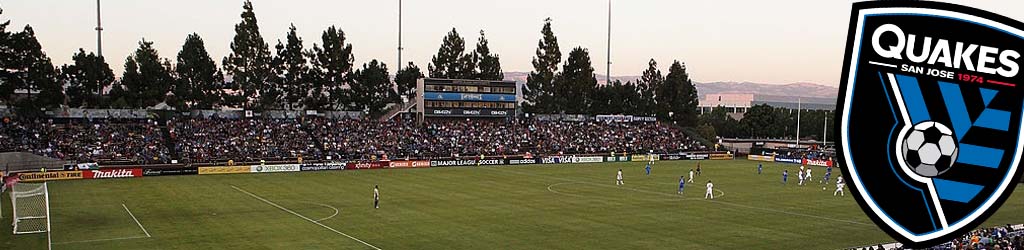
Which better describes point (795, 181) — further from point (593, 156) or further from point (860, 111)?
point (860, 111)

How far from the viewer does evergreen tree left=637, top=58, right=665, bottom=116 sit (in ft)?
373

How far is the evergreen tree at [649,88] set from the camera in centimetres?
11356

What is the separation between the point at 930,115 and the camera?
644 cm

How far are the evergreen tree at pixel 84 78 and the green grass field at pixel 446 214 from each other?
26.9m

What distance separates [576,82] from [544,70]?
474 cm

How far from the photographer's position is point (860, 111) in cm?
644

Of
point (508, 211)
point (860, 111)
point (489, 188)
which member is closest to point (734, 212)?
point (508, 211)

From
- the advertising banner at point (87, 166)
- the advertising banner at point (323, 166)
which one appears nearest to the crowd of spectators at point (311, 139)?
the advertising banner at point (87, 166)

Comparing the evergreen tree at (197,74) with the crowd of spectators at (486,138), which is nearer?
the crowd of spectators at (486,138)

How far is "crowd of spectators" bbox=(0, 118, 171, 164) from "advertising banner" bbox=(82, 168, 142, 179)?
5919 millimetres

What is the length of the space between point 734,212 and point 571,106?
6841cm

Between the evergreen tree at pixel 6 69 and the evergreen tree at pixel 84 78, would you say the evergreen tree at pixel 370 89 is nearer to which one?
the evergreen tree at pixel 84 78

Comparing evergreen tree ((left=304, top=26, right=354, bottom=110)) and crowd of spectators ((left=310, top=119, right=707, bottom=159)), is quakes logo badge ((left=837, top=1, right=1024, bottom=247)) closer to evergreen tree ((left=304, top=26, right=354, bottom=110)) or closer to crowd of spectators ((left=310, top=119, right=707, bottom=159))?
crowd of spectators ((left=310, top=119, right=707, bottom=159))

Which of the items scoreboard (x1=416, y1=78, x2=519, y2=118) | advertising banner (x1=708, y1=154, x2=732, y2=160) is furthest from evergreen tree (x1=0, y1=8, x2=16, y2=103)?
advertising banner (x1=708, y1=154, x2=732, y2=160)
